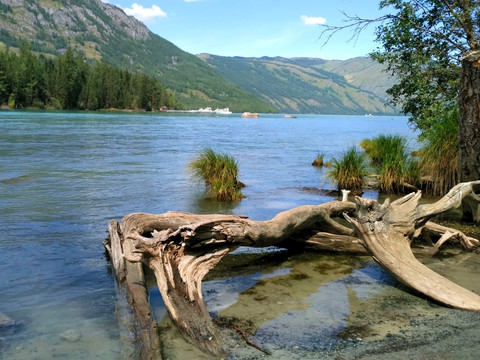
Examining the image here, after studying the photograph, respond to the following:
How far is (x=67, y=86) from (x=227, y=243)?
481 ft

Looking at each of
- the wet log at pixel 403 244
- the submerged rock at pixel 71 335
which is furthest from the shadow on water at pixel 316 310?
the submerged rock at pixel 71 335

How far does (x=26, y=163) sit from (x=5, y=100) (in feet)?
409

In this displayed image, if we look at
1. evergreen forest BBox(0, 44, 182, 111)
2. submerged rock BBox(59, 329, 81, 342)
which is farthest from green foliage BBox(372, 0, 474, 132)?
evergreen forest BBox(0, 44, 182, 111)

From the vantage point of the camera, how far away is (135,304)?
16.3 ft

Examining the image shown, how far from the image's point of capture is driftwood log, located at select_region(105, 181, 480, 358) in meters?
4.71

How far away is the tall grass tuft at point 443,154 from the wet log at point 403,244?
5.66 meters

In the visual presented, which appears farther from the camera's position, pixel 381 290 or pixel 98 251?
pixel 98 251

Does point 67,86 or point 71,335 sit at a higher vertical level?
point 67,86

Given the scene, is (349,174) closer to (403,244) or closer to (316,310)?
(403,244)

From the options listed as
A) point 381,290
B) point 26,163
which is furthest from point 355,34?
point 26,163

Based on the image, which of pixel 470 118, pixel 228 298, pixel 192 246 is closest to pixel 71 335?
pixel 192 246

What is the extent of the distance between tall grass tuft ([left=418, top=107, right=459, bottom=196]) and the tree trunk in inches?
125

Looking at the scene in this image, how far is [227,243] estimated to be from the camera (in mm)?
6090

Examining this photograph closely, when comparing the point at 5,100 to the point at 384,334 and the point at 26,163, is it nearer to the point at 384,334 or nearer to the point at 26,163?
the point at 26,163
